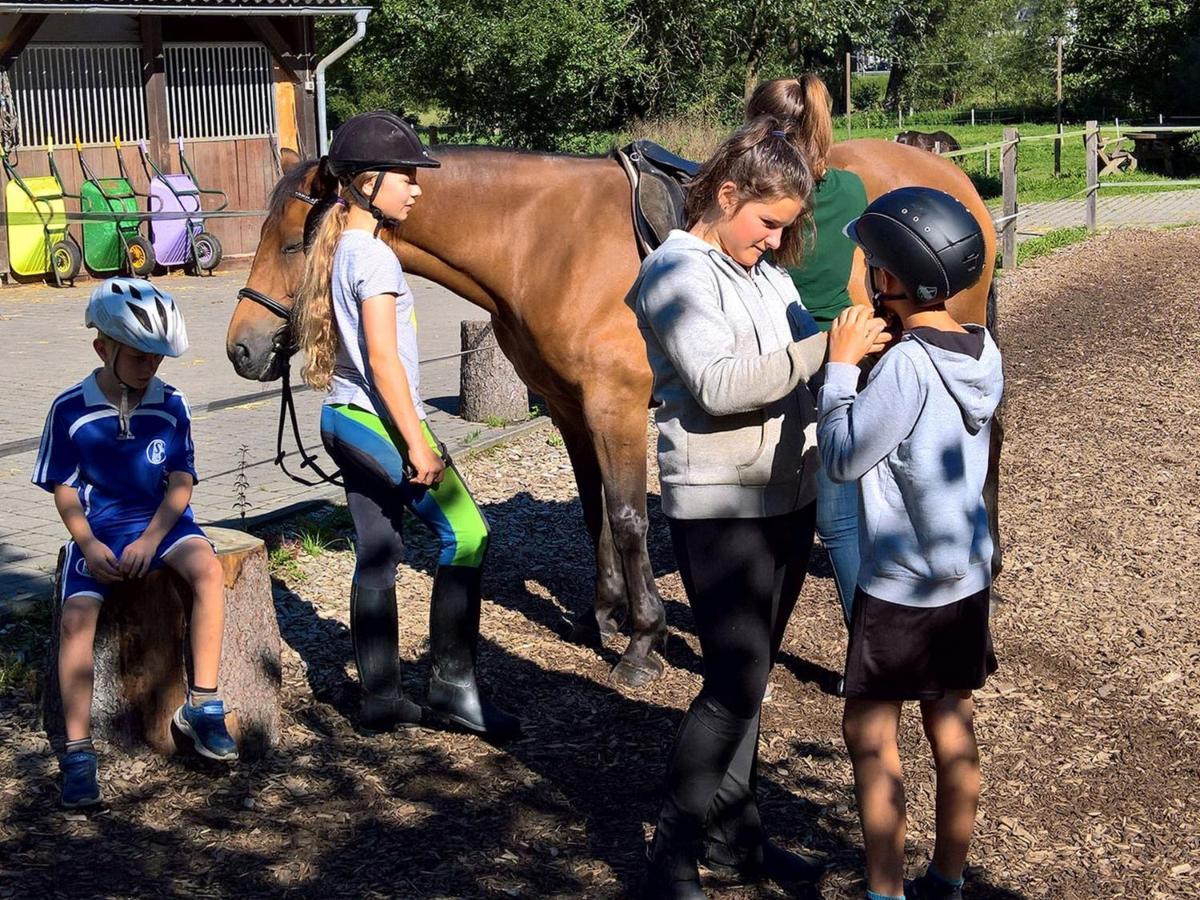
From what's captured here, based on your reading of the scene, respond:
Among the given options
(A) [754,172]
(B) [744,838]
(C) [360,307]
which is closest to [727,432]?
(A) [754,172]

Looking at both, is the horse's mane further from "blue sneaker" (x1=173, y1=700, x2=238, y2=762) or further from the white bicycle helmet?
"blue sneaker" (x1=173, y1=700, x2=238, y2=762)

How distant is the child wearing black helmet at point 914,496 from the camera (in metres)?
2.78

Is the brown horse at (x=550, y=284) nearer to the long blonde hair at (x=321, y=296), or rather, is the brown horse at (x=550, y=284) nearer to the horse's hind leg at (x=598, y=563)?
the horse's hind leg at (x=598, y=563)

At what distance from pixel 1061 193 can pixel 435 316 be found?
14.2 metres

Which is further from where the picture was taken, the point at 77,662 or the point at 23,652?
the point at 23,652

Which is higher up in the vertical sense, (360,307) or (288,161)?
(288,161)

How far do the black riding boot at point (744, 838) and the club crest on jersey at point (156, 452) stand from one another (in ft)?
5.92

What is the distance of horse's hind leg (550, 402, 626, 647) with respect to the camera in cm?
502

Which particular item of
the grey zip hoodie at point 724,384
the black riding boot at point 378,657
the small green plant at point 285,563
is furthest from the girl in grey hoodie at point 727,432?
the small green plant at point 285,563

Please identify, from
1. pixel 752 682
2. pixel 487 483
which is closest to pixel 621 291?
pixel 752 682

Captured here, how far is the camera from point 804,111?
4090 millimetres

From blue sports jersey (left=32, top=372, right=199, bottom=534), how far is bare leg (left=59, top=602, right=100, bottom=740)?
0.23 meters

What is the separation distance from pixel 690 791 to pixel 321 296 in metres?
1.70

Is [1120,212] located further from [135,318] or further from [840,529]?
[135,318]
